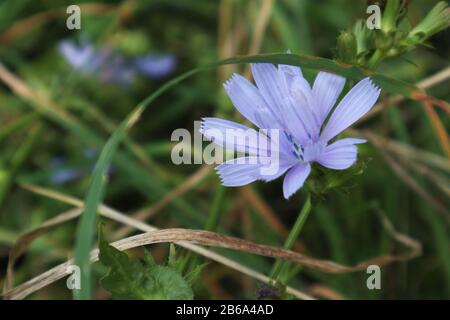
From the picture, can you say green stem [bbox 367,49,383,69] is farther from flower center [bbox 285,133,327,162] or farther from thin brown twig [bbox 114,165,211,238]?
thin brown twig [bbox 114,165,211,238]

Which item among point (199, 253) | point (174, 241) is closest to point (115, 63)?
point (199, 253)

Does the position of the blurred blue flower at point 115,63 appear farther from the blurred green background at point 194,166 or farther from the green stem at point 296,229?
the green stem at point 296,229

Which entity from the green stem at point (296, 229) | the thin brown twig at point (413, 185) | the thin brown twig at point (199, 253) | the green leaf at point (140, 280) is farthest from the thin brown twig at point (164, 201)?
the green leaf at point (140, 280)

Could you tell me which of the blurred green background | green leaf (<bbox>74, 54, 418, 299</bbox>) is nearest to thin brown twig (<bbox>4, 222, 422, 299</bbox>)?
green leaf (<bbox>74, 54, 418, 299</bbox>)

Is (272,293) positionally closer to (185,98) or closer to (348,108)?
(348,108)

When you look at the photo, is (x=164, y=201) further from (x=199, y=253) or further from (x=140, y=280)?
(x=140, y=280)

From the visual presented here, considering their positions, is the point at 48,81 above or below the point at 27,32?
below
